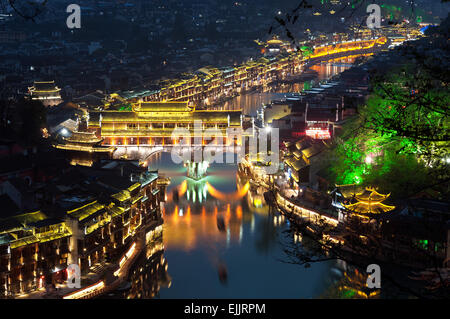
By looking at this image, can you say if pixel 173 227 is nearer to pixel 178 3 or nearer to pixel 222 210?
pixel 222 210

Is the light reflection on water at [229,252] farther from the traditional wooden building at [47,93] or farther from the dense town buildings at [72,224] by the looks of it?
the traditional wooden building at [47,93]

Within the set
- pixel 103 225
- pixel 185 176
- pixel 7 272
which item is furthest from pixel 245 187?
pixel 7 272

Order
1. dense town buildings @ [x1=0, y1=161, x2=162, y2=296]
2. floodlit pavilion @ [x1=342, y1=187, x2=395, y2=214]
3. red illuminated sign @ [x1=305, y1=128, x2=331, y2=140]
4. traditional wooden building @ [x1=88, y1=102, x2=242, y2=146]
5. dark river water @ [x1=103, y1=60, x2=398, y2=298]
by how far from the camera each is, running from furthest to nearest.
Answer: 1. traditional wooden building @ [x1=88, y1=102, x2=242, y2=146]
2. red illuminated sign @ [x1=305, y1=128, x2=331, y2=140]
3. floodlit pavilion @ [x1=342, y1=187, x2=395, y2=214]
4. dark river water @ [x1=103, y1=60, x2=398, y2=298]
5. dense town buildings @ [x1=0, y1=161, x2=162, y2=296]

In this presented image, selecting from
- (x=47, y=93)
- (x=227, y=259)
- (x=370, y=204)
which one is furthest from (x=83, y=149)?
(x=47, y=93)

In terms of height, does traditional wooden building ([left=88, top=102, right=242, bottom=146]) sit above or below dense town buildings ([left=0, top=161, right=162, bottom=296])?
above

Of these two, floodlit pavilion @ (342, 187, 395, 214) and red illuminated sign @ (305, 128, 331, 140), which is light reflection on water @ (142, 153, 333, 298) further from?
red illuminated sign @ (305, 128, 331, 140)

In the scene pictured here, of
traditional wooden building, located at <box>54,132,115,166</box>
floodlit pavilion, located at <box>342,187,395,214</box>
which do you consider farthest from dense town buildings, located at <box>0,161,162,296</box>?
traditional wooden building, located at <box>54,132,115,166</box>

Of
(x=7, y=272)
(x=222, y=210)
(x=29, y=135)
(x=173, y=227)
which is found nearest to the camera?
(x=7, y=272)

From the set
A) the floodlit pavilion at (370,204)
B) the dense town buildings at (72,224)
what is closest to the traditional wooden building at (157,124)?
the dense town buildings at (72,224)
